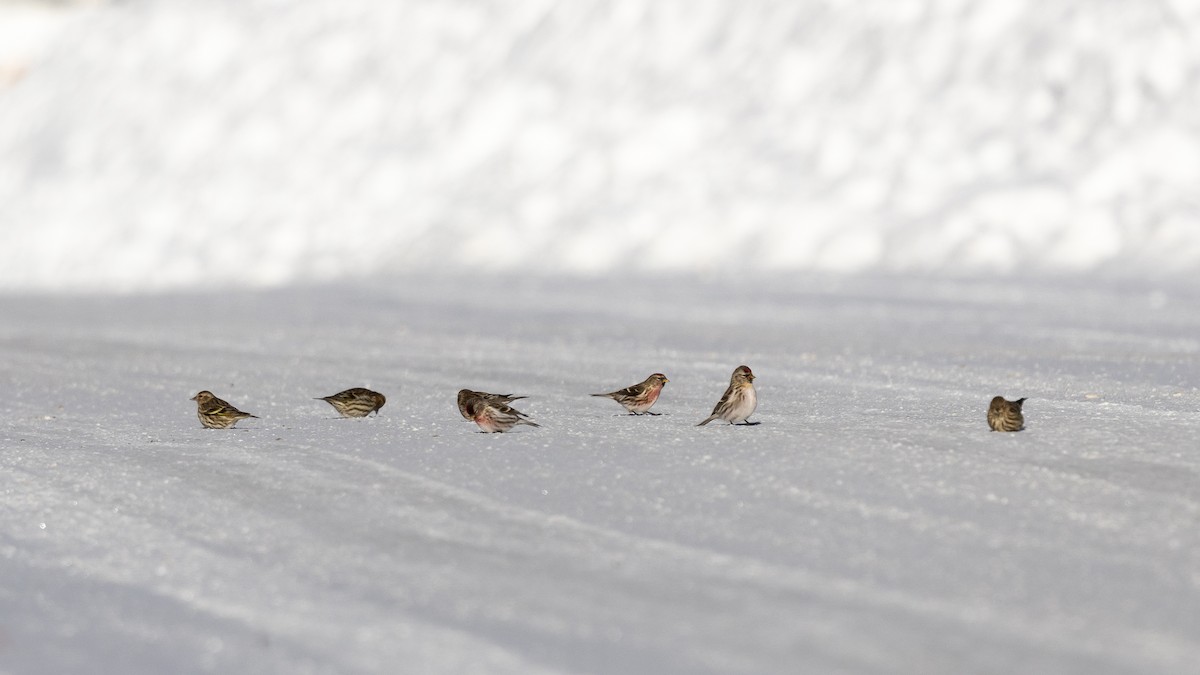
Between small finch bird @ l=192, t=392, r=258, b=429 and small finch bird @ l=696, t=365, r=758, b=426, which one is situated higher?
small finch bird @ l=696, t=365, r=758, b=426

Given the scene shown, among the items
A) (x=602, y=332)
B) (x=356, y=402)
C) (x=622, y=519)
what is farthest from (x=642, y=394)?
(x=602, y=332)

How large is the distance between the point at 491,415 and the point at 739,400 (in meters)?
0.91

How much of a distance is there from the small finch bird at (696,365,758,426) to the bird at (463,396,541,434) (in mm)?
722

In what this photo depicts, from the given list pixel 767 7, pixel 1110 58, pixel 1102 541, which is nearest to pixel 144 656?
pixel 1102 541

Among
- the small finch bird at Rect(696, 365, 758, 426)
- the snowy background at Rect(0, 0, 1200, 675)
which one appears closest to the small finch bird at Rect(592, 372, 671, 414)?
the snowy background at Rect(0, 0, 1200, 675)

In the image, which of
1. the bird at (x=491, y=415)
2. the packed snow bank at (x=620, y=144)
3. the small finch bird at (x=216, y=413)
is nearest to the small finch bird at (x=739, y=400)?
the bird at (x=491, y=415)

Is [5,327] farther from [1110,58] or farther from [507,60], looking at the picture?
[1110,58]

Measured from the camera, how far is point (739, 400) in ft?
17.3

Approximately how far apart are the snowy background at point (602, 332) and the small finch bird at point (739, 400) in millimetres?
83

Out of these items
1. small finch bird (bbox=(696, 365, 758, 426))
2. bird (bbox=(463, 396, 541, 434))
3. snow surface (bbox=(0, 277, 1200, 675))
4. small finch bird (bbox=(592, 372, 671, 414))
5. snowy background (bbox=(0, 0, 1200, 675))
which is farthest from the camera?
small finch bird (bbox=(592, 372, 671, 414))

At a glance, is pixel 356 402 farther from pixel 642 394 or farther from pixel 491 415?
pixel 642 394

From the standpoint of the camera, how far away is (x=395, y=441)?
17.8 ft

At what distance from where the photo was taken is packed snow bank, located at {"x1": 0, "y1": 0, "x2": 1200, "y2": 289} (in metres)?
11.7

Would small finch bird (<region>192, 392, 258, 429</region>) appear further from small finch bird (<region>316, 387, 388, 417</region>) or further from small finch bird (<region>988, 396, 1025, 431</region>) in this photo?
small finch bird (<region>988, 396, 1025, 431</region>)
